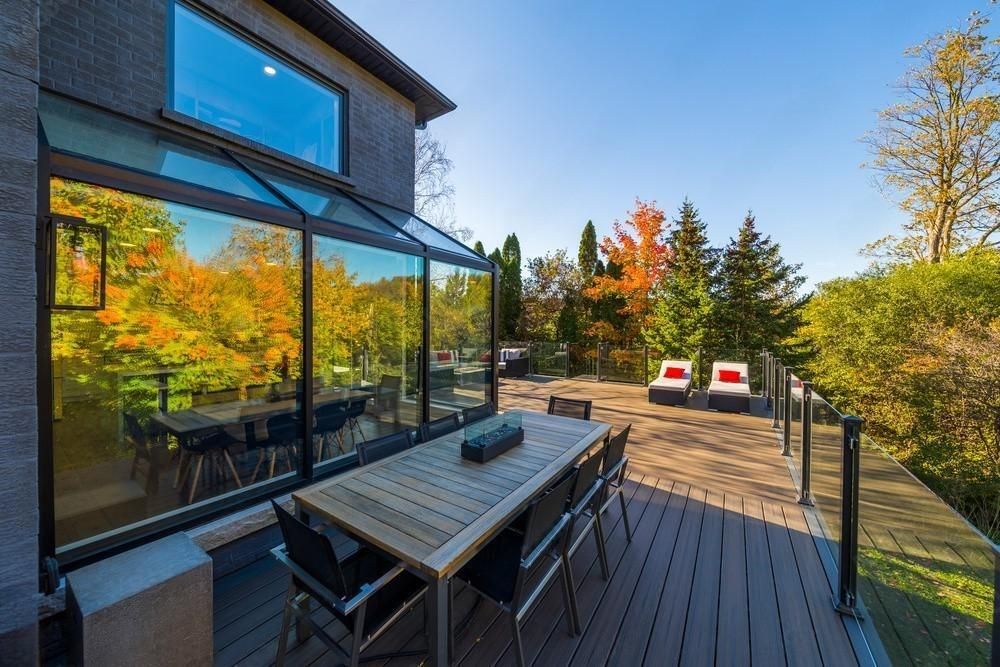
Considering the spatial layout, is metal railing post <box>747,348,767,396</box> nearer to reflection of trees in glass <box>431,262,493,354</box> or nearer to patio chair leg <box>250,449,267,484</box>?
reflection of trees in glass <box>431,262,493,354</box>

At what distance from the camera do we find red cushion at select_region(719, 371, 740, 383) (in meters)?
8.68

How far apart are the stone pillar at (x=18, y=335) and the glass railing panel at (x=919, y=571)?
11.3 feet

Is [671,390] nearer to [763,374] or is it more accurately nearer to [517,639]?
[763,374]

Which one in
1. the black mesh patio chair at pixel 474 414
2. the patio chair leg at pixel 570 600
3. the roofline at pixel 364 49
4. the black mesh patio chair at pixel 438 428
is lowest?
the patio chair leg at pixel 570 600

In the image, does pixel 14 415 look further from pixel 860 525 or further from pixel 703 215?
pixel 703 215

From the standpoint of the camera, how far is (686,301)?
13.6m

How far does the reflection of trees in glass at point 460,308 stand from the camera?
16.1ft

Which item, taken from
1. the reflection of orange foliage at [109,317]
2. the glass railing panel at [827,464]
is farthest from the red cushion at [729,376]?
the reflection of orange foliage at [109,317]

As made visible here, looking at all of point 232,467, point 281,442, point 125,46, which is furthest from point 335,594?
point 125,46

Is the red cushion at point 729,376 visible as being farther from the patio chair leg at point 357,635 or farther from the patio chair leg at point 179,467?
the patio chair leg at point 179,467

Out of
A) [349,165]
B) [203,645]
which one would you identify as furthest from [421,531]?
[349,165]

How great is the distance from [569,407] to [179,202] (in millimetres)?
3838

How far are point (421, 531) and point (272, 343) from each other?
3.49 m

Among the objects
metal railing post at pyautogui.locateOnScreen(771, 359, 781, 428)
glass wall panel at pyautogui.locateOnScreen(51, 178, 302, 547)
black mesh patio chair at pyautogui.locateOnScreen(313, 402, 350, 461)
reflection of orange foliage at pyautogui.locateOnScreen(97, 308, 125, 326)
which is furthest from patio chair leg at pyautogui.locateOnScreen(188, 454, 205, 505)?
metal railing post at pyautogui.locateOnScreen(771, 359, 781, 428)
